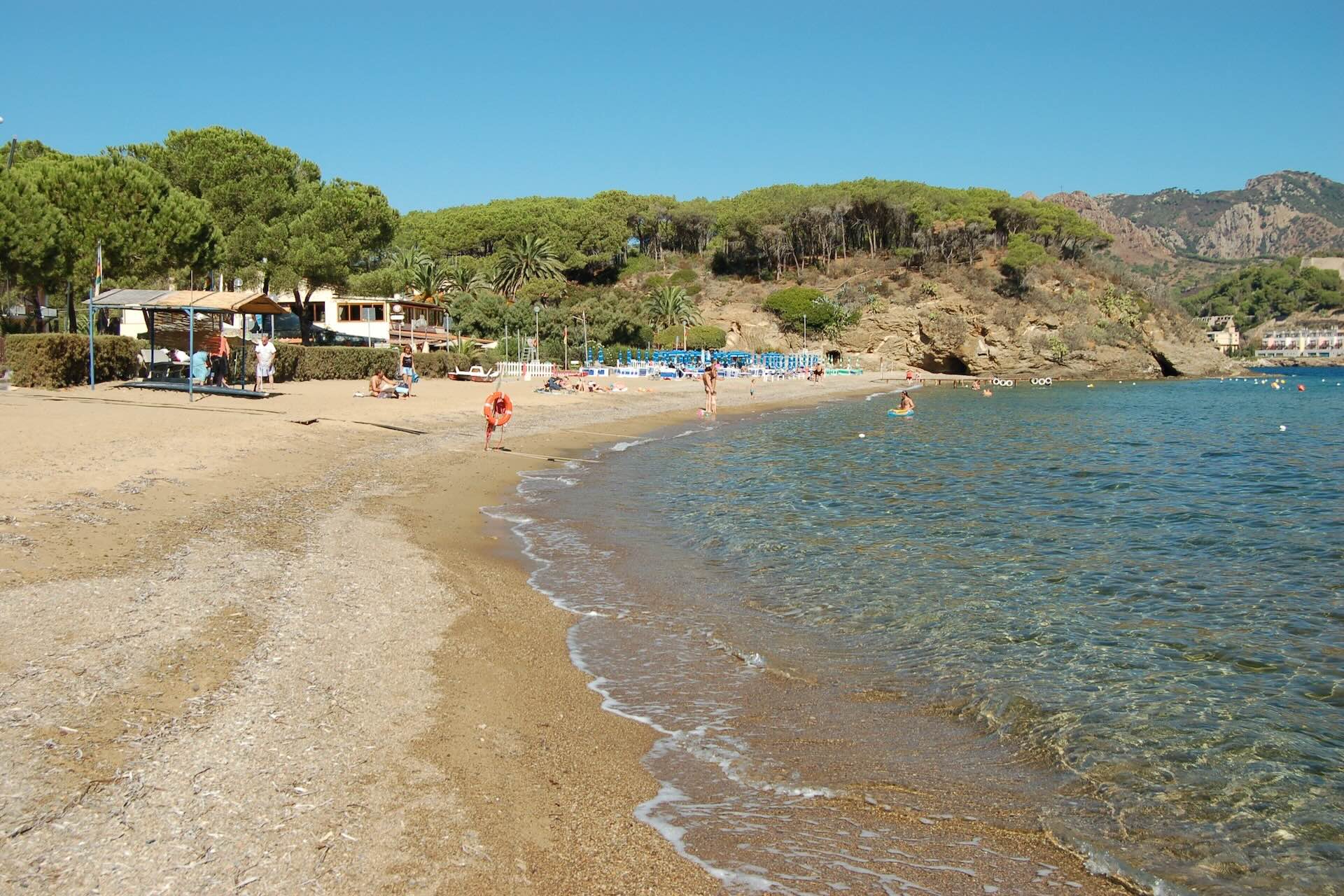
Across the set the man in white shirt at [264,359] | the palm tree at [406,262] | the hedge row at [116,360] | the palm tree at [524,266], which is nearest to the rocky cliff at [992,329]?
the palm tree at [524,266]

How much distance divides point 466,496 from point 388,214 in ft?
115

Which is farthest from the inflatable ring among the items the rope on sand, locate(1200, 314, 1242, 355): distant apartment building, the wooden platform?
locate(1200, 314, 1242, 355): distant apartment building

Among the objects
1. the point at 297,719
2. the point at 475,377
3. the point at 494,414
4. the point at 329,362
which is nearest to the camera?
the point at 297,719

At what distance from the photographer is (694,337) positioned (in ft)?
236

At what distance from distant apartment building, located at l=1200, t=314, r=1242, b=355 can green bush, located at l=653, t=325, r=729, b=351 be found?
8845 cm

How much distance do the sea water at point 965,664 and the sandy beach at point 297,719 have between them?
0.34 m

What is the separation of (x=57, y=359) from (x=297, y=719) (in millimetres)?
21382

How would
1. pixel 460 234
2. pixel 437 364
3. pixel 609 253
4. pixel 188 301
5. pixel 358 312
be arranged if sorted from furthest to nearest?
pixel 609 253, pixel 460 234, pixel 358 312, pixel 437 364, pixel 188 301

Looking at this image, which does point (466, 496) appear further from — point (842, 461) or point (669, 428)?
point (669, 428)

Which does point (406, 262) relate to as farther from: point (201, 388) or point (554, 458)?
point (554, 458)

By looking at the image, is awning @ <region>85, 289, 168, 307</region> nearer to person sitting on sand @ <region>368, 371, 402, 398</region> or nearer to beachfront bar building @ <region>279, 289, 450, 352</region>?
person sitting on sand @ <region>368, 371, 402, 398</region>

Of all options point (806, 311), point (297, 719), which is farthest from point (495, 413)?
point (806, 311)

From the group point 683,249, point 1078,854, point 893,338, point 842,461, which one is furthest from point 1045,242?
point 1078,854

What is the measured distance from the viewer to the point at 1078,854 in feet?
13.3
